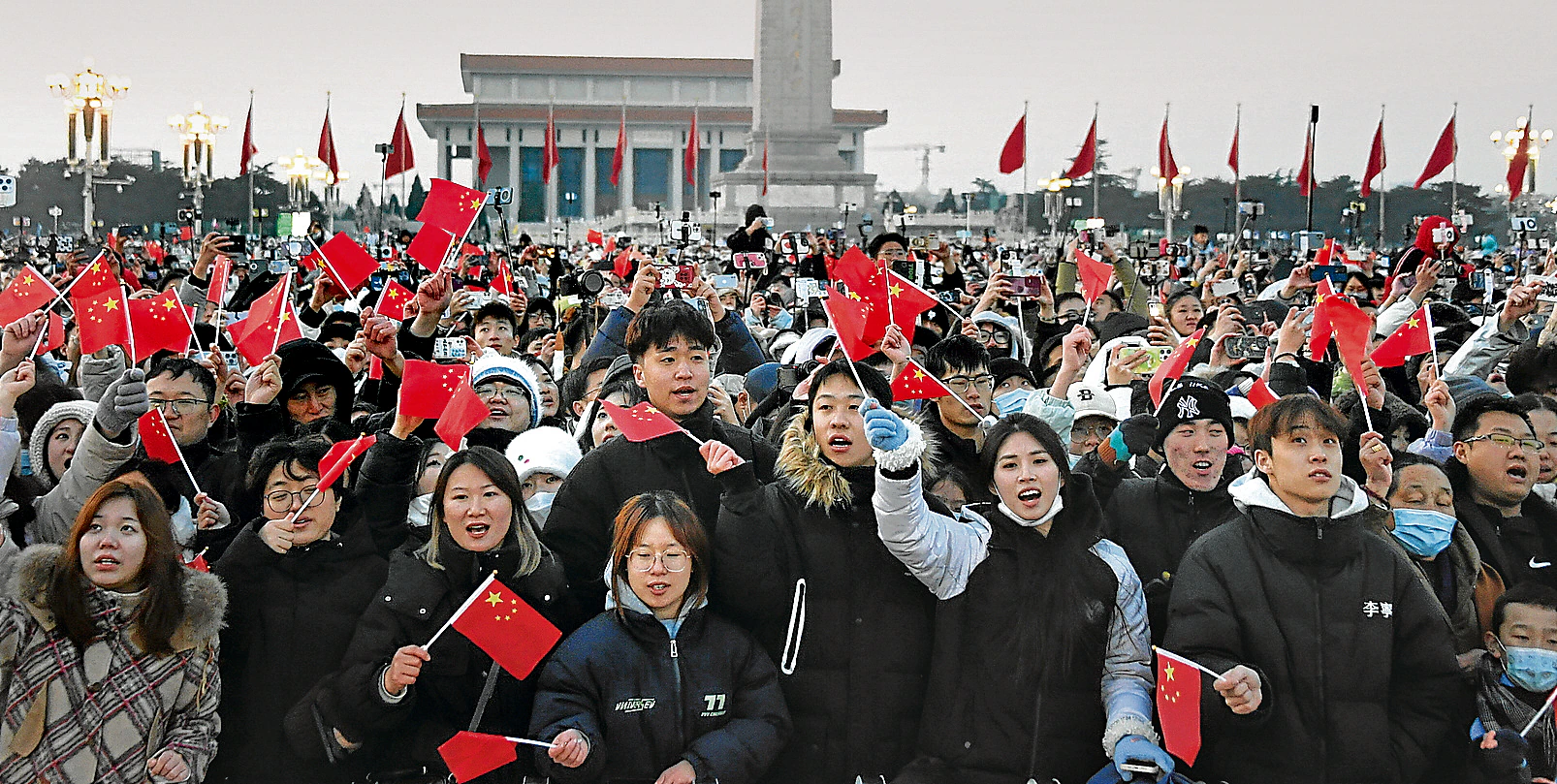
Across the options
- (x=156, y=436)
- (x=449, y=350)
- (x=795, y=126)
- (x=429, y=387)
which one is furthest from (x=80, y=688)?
(x=795, y=126)

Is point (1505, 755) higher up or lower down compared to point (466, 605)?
lower down

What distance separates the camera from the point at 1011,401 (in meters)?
5.93

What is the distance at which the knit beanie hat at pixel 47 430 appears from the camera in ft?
15.9

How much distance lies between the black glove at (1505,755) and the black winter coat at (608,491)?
1.96 metres

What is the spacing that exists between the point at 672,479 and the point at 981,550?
0.90 m

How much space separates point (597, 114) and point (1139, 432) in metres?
78.3

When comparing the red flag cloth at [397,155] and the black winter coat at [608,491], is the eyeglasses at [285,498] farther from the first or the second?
the red flag cloth at [397,155]

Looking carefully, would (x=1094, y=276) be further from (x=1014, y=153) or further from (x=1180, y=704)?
(x=1014, y=153)

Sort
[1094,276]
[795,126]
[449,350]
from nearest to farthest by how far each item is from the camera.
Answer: [449,350], [1094,276], [795,126]

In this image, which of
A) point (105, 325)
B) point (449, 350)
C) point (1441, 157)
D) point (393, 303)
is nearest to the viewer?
point (449, 350)

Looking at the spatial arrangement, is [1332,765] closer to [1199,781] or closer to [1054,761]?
[1199,781]

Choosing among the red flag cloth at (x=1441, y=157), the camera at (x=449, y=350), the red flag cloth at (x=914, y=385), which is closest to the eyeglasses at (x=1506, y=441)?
the red flag cloth at (x=914, y=385)

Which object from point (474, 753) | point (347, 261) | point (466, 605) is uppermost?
point (347, 261)

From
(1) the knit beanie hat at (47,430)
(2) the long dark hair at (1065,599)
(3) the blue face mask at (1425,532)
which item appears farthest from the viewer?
(1) the knit beanie hat at (47,430)
